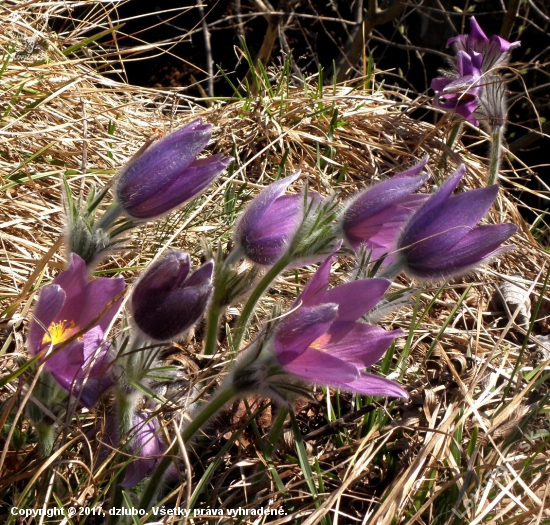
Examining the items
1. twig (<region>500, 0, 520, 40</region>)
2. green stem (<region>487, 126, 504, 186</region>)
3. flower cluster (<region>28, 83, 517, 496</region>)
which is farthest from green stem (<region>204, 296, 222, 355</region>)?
twig (<region>500, 0, 520, 40</region>)

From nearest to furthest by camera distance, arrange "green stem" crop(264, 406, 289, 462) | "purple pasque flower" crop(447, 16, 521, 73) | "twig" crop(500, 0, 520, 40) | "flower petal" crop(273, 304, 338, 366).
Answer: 1. "flower petal" crop(273, 304, 338, 366)
2. "green stem" crop(264, 406, 289, 462)
3. "purple pasque flower" crop(447, 16, 521, 73)
4. "twig" crop(500, 0, 520, 40)

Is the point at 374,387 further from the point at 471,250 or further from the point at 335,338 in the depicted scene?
the point at 471,250

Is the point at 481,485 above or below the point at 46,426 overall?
below

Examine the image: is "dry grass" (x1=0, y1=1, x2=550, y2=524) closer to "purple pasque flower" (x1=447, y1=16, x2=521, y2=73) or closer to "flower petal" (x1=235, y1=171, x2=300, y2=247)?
"flower petal" (x1=235, y1=171, x2=300, y2=247)

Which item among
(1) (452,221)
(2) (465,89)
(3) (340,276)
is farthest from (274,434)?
(2) (465,89)

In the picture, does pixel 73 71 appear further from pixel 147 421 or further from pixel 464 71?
pixel 147 421

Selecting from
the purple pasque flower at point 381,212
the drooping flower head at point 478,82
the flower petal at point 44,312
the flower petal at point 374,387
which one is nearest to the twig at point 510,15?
the drooping flower head at point 478,82

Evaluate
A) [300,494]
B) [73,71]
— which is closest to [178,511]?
[300,494]

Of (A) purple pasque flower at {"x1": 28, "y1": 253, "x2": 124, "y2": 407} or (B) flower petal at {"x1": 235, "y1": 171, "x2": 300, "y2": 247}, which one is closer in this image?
(A) purple pasque flower at {"x1": 28, "y1": 253, "x2": 124, "y2": 407}
